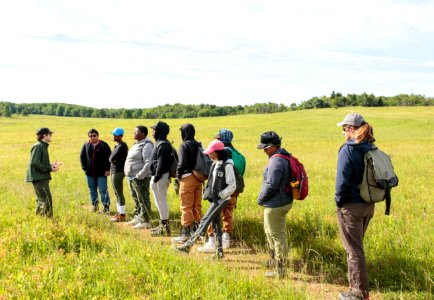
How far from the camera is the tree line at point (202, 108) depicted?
408ft

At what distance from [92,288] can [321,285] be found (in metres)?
3.12

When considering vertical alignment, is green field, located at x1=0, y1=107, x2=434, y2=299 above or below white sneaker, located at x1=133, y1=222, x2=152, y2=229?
above

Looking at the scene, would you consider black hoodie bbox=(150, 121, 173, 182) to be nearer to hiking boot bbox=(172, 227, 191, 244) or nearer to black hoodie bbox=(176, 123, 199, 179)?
black hoodie bbox=(176, 123, 199, 179)

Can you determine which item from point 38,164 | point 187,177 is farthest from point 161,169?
point 38,164

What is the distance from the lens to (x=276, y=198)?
5730 mm

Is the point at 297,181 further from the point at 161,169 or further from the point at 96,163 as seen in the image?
the point at 96,163

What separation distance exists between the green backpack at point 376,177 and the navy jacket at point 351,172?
6 cm

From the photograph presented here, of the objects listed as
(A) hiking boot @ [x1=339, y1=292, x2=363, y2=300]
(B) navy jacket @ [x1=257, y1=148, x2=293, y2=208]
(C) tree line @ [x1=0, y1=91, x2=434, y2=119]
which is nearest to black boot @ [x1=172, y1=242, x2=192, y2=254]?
(B) navy jacket @ [x1=257, y1=148, x2=293, y2=208]

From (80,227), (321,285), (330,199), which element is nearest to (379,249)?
(321,285)

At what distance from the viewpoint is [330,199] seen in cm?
926

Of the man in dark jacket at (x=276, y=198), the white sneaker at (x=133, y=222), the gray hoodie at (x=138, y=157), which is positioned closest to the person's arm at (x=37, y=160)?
the gray hoodie at (x=138, y=157)

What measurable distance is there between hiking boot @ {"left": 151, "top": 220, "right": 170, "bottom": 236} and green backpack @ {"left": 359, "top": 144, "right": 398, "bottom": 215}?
183 inches

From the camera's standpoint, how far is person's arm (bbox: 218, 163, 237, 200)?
6.47 metres

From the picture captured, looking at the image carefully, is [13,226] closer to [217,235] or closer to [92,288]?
[92,288]
